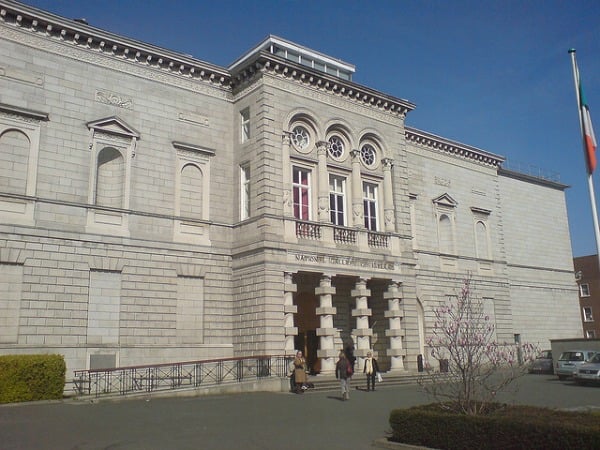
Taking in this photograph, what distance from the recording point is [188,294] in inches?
1037

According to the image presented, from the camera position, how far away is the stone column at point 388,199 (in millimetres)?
31391

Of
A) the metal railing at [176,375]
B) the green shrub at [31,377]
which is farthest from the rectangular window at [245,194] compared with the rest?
the green shrub at [31,377]

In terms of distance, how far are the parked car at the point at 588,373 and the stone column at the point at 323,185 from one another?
44.3 ft

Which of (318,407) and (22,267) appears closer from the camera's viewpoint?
(318,407)

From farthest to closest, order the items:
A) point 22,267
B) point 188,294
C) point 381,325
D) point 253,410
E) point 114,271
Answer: point 381,325
point 188,294
point 114,271
point 22,267
point 253,410

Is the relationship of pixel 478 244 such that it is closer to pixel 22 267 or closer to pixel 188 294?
pixel 188 294

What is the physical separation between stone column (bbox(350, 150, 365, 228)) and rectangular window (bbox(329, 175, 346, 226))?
50 cm

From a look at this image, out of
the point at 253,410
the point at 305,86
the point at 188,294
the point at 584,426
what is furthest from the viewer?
the point at 305,86

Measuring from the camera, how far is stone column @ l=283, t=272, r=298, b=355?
84.7ft

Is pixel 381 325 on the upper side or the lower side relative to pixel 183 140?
lower

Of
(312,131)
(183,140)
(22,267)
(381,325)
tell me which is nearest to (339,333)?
(381,325)

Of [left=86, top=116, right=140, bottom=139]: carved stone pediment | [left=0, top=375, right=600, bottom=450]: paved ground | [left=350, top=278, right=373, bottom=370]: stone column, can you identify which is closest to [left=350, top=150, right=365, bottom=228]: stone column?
[left=350, top=278, right=373, bottom=370]: stone column

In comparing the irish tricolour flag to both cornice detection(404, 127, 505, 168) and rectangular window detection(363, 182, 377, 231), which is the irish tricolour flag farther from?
cornice detection(404, 127, 505, 168)

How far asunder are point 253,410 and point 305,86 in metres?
16.9
